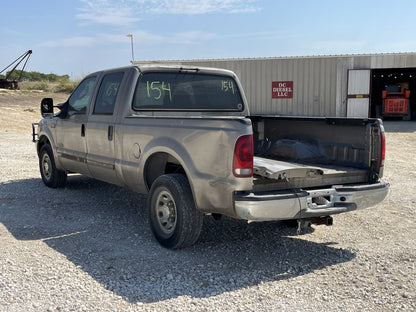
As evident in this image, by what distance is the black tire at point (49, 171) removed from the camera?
7.68 metres

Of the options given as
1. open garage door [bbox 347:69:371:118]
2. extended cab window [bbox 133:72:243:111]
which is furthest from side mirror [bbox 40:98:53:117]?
open garage door [bbox 347:69:371:118]

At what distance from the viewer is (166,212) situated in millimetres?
4902

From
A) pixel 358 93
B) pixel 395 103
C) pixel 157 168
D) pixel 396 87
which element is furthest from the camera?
pixel 396 87

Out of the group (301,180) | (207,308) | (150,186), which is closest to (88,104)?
(150,186)

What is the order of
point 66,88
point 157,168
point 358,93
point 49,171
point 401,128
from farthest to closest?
point 66,88, point 358,93, point 401,128, point 49,171, point 157,168

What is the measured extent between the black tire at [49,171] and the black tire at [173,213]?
10.4 feet

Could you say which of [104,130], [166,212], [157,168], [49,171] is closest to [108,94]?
[104,130]

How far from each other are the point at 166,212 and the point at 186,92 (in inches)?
71.7

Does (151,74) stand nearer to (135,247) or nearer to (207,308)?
(135,247)

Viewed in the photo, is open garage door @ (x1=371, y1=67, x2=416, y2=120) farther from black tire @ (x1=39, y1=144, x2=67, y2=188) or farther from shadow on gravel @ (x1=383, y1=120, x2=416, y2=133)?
black tire @ (x1=39, y1=144, x2=67, y2=188)

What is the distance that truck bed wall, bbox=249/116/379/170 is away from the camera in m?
5.06

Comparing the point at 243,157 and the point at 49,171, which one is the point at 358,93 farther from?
the point at 243,157

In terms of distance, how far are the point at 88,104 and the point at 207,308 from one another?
378 centimetres

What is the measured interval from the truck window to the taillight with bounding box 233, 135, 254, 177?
2.33 meters
